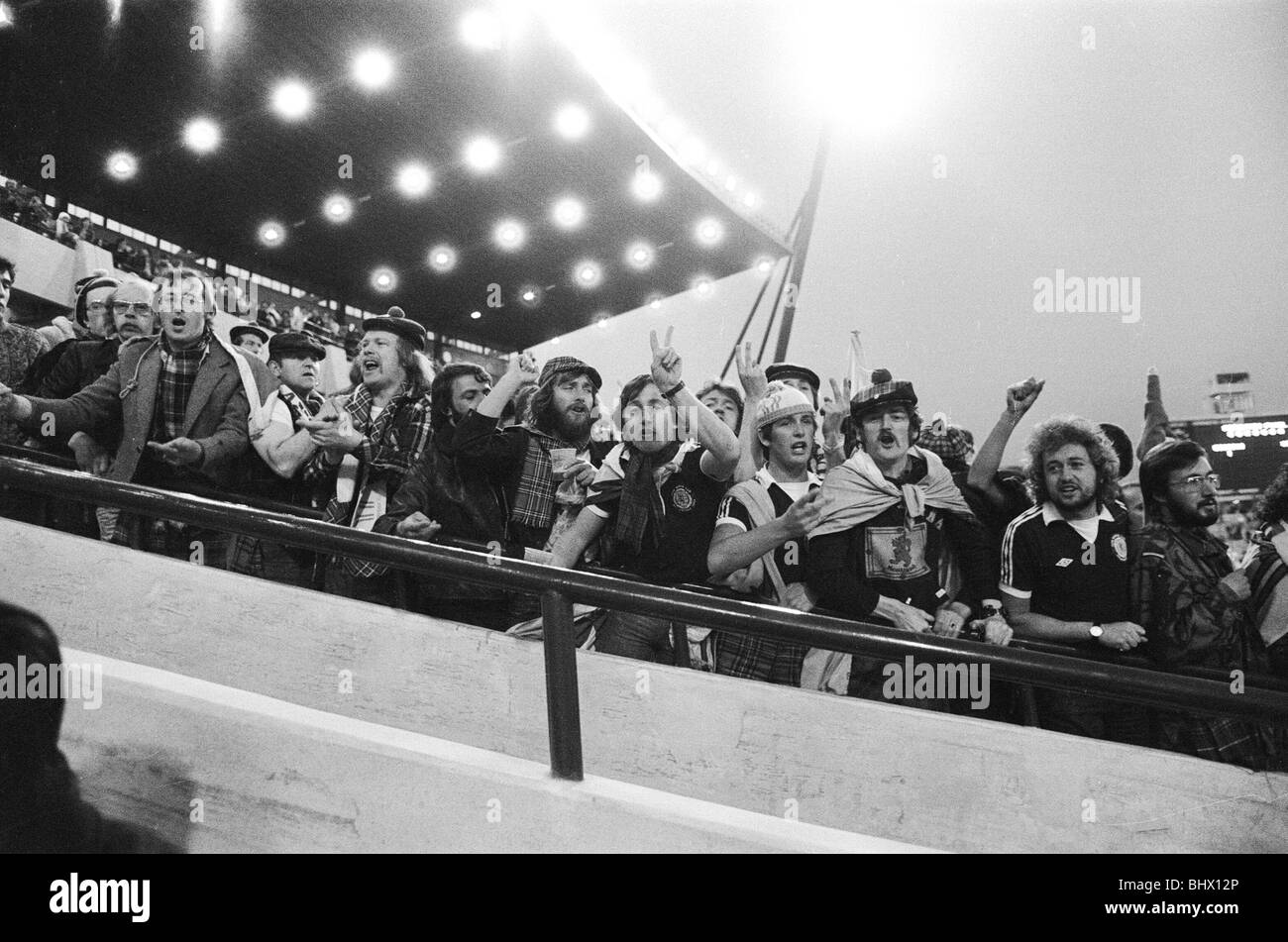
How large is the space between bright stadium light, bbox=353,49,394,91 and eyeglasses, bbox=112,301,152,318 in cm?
1272

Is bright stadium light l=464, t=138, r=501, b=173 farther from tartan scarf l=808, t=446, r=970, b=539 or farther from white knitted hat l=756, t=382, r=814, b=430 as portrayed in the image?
tartan scarf l=808, t=446, r=970, b=539

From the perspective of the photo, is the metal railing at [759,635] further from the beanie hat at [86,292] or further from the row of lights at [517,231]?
the row of lights at [517,231]

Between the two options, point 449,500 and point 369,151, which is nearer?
point 449,500

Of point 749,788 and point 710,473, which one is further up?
point 710,473

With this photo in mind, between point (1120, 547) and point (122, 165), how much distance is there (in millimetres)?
20323

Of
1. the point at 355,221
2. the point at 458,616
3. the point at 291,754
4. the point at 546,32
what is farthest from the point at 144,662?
the point at 355,221

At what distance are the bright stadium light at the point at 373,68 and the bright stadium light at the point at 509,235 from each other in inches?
222

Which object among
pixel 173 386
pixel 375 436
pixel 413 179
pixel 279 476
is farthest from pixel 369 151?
pixel 375 436

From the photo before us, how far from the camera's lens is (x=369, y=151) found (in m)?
18.9

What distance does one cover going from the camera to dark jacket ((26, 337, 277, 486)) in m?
3.84

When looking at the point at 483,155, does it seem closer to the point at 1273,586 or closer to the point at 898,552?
the point at 898,552

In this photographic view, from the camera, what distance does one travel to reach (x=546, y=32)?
15.4 meters
